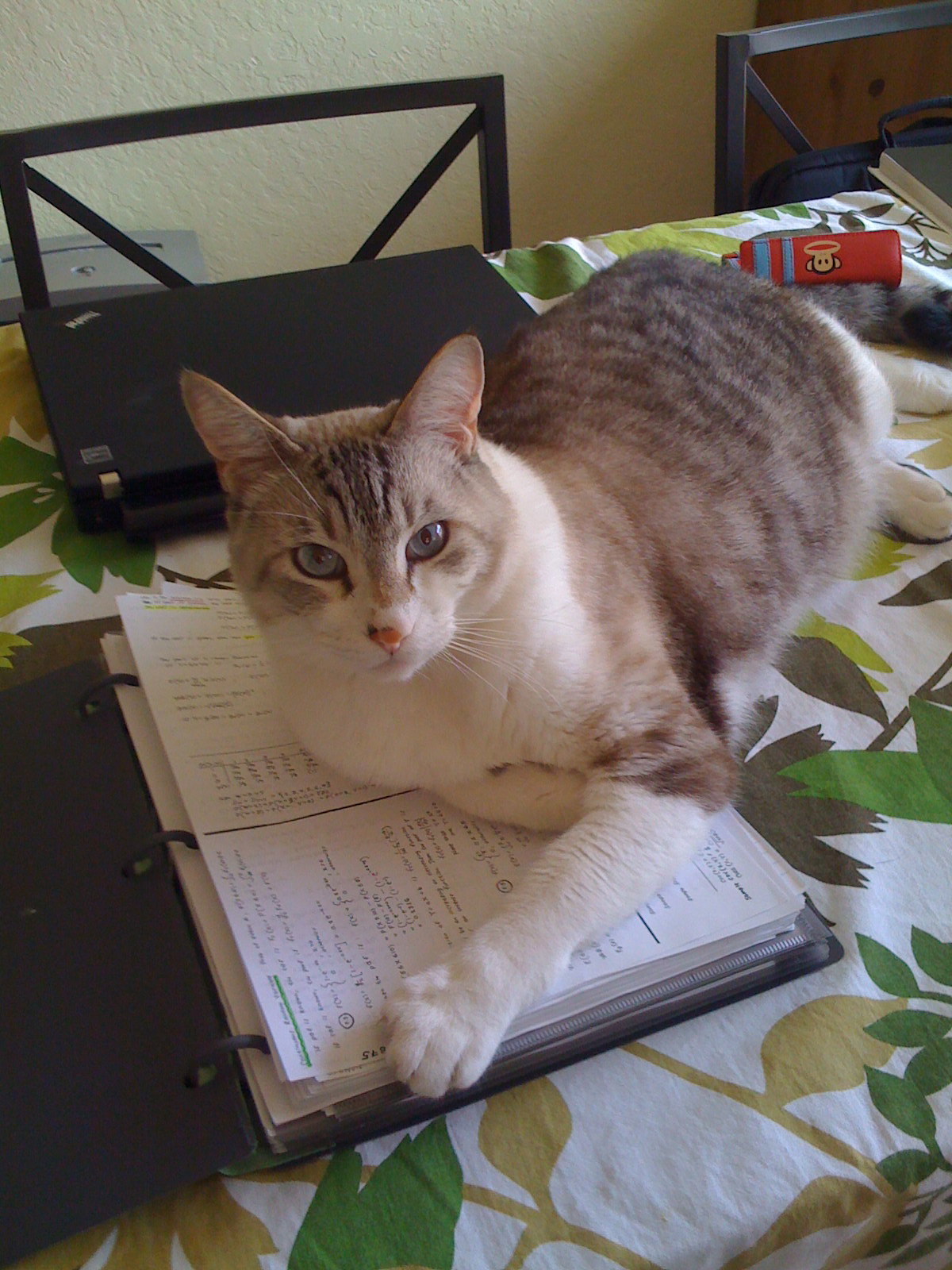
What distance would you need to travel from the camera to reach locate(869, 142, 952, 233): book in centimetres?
146

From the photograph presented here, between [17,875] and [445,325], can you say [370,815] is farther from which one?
[445,325]

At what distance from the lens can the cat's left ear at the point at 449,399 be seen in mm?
818

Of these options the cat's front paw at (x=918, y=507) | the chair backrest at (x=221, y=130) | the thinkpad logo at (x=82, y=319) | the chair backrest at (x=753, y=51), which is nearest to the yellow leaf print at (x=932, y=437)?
the cat's front paw at (x=918, y=507)

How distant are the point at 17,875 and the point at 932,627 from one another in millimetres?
887

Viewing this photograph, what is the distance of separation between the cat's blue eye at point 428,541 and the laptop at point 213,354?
48 cm

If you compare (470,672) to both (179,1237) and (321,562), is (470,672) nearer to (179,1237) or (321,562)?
(321,562)

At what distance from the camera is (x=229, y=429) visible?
2.76 ft

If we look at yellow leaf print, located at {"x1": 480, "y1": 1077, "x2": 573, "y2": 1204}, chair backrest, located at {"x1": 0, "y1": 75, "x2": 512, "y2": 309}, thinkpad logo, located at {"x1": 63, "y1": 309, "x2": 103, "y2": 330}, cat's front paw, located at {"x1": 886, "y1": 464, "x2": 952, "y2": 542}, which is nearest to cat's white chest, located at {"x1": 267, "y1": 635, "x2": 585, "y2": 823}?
yellow leaf print, located at {"x1": 480, "y1": 1077, "x2": 573, "y2": 1204}

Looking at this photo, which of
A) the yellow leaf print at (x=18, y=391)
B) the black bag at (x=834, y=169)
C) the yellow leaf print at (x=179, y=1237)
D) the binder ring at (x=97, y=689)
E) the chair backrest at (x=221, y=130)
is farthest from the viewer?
the black bag at (x=834, y=169)

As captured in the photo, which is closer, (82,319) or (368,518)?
(368,518)

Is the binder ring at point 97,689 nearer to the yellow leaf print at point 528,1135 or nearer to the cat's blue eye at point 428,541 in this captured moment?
the cat's blue eye at point 428,541

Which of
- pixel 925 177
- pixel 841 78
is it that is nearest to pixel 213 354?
pixel 925 177

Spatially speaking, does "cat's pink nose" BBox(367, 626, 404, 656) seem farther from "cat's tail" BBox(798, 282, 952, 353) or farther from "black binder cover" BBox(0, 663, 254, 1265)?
"cat's tail" BBox(798, 282, 952, 353)

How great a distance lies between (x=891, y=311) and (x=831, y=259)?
0.38 ft
